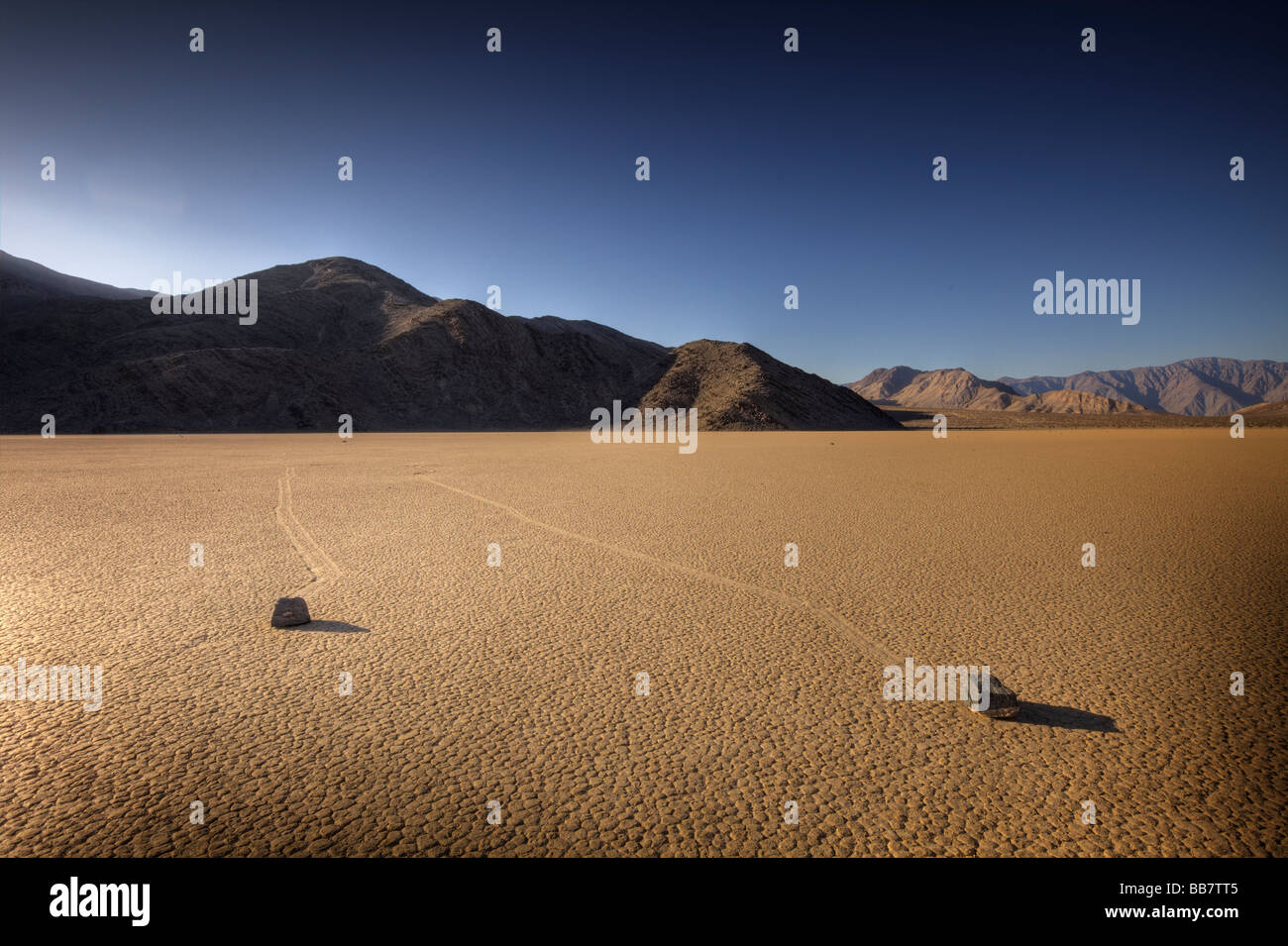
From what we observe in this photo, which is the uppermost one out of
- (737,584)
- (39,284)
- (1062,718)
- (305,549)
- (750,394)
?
(39,284)

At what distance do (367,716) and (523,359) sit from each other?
74.8 metres

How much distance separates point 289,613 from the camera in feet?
16.6

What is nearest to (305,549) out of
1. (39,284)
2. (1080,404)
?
(39,284)

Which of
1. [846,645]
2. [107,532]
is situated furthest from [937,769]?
[107,532]

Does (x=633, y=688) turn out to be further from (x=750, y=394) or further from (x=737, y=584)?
(x=750, y=394)

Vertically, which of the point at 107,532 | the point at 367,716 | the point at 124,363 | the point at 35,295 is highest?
the point at 35,295

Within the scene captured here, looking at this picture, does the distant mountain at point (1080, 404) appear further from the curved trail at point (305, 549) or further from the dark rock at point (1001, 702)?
the dark rock at point (1001, 702)

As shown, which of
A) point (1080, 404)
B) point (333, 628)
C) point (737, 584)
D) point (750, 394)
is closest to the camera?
point (333, 628)

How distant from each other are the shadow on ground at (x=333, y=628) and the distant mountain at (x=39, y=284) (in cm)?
12033

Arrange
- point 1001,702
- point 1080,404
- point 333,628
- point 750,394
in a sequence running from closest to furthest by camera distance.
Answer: point 1001,702 < point 333,628 < point 750,394 < point 1080,404

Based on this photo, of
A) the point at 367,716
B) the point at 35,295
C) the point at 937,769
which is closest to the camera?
the point at 937,769

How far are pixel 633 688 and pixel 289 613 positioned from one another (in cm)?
312
